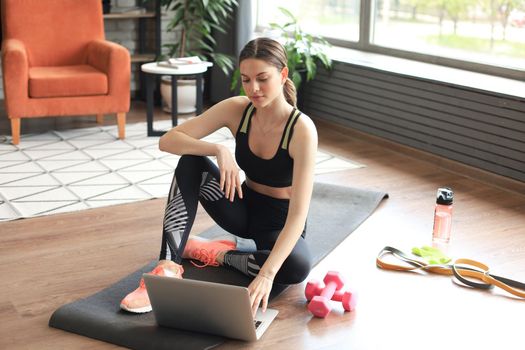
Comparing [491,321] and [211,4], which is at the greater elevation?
[211,4]

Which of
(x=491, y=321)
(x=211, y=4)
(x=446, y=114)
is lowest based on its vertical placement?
(x=491, y=321)

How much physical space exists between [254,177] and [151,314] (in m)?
0.59

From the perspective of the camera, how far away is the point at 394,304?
2650mm

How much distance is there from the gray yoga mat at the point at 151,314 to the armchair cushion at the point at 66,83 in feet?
6.17

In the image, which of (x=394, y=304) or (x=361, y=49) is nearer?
(x=394, y=304)

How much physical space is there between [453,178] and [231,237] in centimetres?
157

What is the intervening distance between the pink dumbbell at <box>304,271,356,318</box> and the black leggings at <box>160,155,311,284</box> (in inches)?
2.4

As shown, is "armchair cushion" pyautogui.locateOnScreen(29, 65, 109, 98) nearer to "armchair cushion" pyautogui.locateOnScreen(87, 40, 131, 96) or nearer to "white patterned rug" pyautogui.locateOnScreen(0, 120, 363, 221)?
"armchair cushion" pyautogui.locateOnScreen(87, 40, 131, 96)

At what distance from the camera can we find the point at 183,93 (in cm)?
560

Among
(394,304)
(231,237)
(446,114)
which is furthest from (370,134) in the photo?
(394,304)

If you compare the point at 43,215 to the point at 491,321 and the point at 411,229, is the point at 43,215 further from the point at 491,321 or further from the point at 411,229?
the point at 491,321

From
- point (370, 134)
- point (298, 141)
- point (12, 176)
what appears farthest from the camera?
point (370, 134)

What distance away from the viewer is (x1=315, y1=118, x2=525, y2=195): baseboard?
13.1ft

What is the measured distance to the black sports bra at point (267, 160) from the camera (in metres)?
2.54
